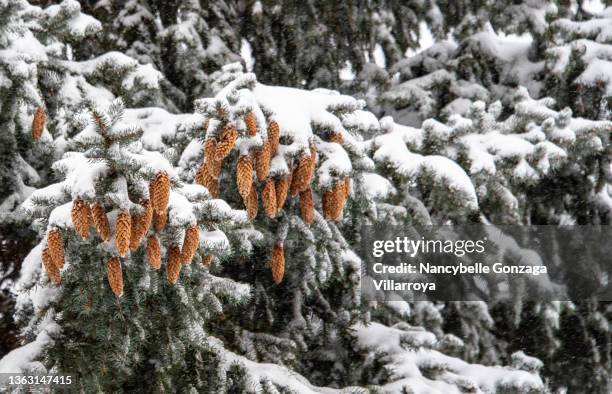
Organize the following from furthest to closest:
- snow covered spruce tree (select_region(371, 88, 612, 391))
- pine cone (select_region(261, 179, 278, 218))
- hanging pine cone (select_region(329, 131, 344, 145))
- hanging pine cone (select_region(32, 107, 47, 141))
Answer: snow covered spruce tree (select_region(371, 88, 612, 391)) → hanging pine cone (select_region(32, 107, 47, 141)) → hanging pine cone (select_region(329, 131, 344, 145)) → pine cone (select_region(261, 179, 278, 218))

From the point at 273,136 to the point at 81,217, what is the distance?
932mm

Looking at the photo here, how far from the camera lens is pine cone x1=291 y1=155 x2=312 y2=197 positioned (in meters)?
3.20

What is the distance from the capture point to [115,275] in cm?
275

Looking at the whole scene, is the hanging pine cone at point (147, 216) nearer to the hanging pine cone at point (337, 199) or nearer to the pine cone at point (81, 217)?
the pine cone at point (81, 217)

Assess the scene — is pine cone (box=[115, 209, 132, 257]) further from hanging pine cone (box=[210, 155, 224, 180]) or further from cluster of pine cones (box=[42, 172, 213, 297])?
hanging pine cone (box=[210, 155, 224, 180])

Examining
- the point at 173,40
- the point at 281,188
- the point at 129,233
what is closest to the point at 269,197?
the point at 281,188

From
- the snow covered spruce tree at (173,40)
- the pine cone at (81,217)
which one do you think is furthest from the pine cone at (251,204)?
the snow covered spruce tree at (173,40)

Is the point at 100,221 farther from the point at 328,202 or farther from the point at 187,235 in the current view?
the point at 328,202

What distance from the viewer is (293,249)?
402 cm

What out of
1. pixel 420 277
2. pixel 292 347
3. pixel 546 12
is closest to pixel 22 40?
pixel 292 347

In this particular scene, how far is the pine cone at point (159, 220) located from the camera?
9.02 ft

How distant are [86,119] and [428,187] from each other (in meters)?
2.18

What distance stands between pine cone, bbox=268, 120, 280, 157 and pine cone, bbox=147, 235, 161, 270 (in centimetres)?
68

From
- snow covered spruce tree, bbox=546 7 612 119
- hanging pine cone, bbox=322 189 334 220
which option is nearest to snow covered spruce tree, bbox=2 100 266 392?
hanging pine cone, bbox=322 189 334 220
